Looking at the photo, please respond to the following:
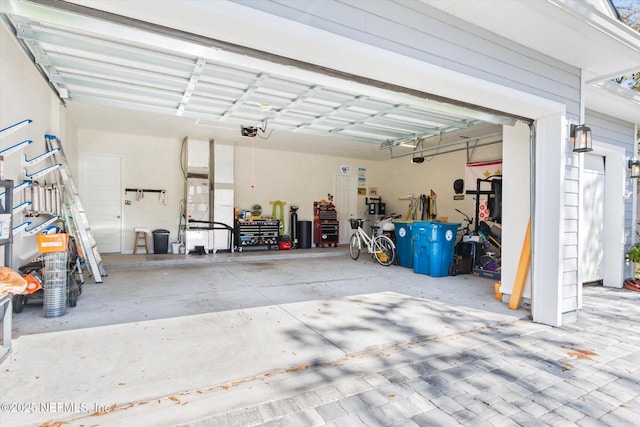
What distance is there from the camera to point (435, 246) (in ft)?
19.1

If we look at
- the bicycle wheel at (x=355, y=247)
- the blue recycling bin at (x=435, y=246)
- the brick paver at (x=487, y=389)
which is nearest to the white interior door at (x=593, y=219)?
the blue recycling bin at (x=435, y=246)

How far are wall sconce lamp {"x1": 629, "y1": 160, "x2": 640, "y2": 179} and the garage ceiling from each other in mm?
2756

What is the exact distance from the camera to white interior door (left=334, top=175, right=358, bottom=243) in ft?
34.7

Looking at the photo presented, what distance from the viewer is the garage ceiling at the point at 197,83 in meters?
2.14

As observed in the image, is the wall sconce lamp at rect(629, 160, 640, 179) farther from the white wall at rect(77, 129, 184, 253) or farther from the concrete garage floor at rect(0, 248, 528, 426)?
the white wall at rect(77, 129, 184, 253)

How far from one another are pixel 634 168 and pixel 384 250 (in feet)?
14.6

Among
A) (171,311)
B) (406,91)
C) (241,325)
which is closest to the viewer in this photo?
(406,91)

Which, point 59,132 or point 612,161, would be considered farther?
point 612,161

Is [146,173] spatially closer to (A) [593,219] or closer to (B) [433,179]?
(B) [433,179]

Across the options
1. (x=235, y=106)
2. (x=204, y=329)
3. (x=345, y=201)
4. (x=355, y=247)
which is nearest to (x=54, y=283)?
(x=204, y=329)

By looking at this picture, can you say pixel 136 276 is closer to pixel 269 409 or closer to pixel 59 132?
pixel 59 132

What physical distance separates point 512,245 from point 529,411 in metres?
2.68

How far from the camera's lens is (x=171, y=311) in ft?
12.0

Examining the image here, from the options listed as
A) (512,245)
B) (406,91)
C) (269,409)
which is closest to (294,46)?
(406,91)
